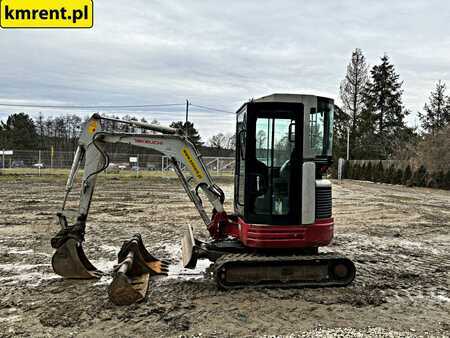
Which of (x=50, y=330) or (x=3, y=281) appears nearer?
(x=50, y=330)

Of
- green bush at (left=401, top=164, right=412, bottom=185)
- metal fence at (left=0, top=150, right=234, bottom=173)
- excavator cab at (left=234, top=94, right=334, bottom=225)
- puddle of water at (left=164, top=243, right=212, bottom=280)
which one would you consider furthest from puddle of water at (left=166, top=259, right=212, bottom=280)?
metal fence at (left=0, top=150, right=234, bottom=173)

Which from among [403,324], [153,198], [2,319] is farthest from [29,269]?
[153,198]

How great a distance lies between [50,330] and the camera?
173 inches

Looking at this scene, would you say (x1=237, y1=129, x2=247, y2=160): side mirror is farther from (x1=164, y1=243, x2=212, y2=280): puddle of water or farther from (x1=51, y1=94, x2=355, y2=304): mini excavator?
(x1=164, y1=243, x2=212, y2=280): puddle of water

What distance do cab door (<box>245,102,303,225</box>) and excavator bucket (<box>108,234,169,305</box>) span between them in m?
1.71

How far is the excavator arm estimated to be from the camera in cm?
605

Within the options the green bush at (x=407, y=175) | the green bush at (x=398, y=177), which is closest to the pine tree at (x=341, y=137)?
the green bush at (x=398, y=177)

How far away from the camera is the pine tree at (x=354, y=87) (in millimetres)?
49309

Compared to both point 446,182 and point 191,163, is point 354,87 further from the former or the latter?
point 191,163

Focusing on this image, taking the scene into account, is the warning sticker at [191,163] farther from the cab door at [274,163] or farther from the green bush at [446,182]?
the green bush at [446,182]

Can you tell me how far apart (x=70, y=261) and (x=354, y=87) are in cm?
4845

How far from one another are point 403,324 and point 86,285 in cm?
409

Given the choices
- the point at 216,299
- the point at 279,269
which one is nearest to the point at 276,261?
the point at 279,269

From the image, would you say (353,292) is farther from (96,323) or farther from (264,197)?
(96,323)
